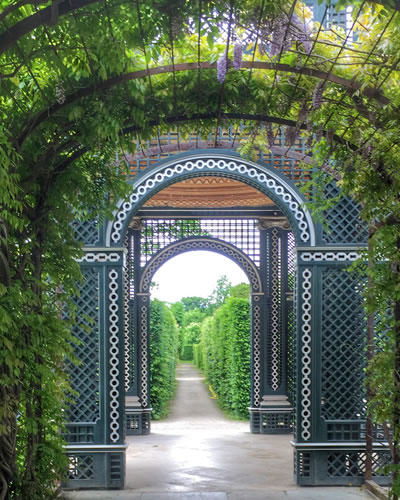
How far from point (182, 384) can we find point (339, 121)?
65.1 ft

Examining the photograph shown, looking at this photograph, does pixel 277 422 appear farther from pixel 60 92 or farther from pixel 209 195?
pixel 60 92

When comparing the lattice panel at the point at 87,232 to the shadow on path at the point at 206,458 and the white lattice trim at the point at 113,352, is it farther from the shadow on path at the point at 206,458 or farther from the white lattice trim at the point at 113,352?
the shadow on path at the point at 206,458

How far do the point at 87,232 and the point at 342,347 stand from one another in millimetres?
3055

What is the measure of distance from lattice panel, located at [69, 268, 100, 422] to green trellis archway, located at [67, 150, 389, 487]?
0.03 meters

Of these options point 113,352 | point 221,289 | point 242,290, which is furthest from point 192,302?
point 113,352

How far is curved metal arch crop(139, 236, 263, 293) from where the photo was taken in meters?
12.1

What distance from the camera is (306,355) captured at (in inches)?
292

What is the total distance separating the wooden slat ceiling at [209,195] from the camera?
1112 centimetres

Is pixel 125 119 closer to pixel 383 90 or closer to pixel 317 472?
pixel 383 90

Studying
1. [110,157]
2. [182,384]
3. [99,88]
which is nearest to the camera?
[99,88]

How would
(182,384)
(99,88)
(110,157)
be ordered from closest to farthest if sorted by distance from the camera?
(99,88) < (110,157) < (182,384)

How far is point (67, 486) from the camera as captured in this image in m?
7.11

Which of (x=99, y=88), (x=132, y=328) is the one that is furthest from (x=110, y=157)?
(x=132, y=328)

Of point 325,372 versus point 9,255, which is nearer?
point 9,255
